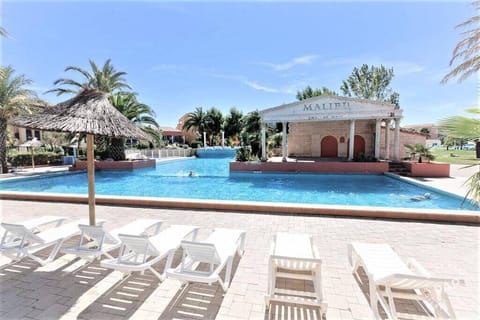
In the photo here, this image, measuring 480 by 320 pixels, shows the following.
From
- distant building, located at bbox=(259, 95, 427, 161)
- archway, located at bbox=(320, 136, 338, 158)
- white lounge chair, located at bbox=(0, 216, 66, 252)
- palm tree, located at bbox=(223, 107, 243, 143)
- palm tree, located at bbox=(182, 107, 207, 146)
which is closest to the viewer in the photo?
white lounge chair, located at bbox=(0, 216, 66, 252)

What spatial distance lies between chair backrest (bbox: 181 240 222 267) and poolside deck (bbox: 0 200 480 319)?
456 mm

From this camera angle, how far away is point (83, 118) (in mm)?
3545

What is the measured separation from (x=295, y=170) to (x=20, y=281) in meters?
14.3

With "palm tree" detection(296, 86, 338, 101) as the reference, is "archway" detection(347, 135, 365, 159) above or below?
below

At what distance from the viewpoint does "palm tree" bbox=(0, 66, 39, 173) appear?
14.3 metres

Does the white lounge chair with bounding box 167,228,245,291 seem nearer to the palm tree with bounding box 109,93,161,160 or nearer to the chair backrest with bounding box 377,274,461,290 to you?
the chair backrest with bounding box 377,274,461,290

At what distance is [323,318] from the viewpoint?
7.58ft

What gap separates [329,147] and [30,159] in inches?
1068

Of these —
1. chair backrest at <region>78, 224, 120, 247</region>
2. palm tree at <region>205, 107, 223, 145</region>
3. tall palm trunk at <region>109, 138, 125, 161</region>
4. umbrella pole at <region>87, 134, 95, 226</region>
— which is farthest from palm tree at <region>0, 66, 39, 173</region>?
palm tree at <region>205, 107, 223, 145</region>

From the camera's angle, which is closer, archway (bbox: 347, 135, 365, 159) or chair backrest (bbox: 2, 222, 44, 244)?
chair backrest (bbox: 2, 222, 44, 244)

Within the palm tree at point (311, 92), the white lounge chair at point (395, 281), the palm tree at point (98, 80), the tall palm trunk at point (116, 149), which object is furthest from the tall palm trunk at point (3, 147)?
the palm tree at point (311, 92)

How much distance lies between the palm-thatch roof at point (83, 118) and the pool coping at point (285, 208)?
3.12 m

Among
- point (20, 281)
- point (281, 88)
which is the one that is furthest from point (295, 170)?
point (281, 88)

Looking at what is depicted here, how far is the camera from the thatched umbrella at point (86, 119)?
135 inches
